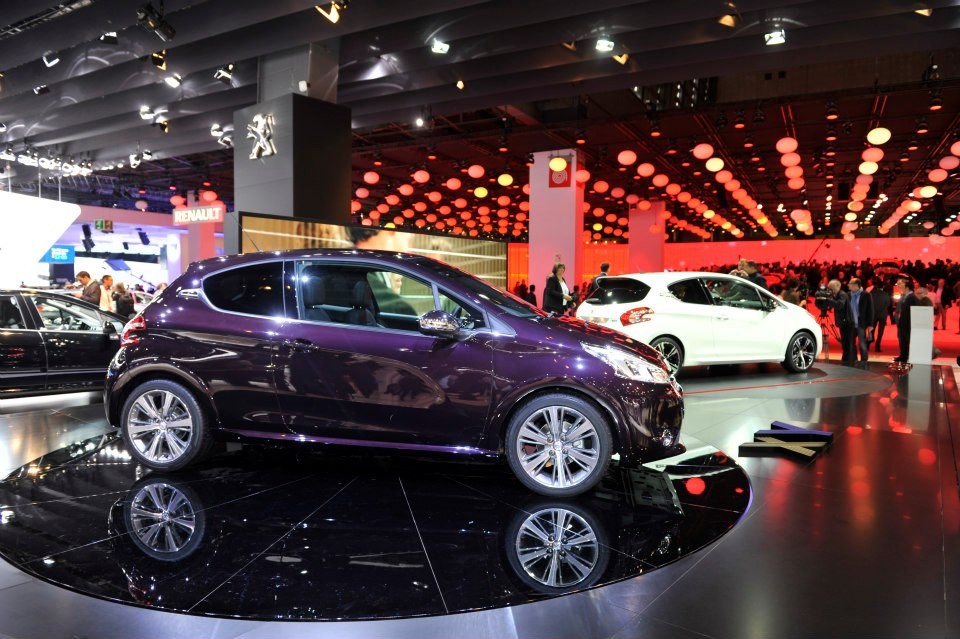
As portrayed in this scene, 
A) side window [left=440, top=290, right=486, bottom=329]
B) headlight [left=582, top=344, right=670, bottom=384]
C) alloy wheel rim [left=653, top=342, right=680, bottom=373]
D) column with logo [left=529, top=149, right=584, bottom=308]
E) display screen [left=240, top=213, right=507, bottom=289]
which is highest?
column with logo [left=529, top=149, right=584, bottom=308]

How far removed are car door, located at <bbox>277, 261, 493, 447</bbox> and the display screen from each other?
2083mm

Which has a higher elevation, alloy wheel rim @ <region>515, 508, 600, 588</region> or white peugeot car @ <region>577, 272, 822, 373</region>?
white peugeot car @ <region>577, 272, 822, 373</region>

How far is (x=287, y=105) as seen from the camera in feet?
28.5

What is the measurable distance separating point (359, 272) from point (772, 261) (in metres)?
31.9

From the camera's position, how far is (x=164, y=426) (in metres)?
4.26

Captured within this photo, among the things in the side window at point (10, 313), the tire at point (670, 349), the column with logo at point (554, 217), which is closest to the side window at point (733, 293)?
the tire at point (670, 349)

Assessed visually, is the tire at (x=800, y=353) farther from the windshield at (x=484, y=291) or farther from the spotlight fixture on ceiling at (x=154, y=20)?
the spotlight fixture on ceiling at (x=154, y=20)

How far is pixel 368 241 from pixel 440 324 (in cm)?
574

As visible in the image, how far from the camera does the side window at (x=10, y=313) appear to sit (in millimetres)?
6348

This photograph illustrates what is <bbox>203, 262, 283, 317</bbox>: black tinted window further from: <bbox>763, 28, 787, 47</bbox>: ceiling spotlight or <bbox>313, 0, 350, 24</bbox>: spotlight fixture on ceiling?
<bbox>763, 28, 787, 47</bbox>: ceiling spotlight

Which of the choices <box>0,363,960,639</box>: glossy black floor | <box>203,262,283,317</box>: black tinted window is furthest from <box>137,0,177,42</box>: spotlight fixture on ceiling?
<box>0,363,960,639</box>: glossy black floor

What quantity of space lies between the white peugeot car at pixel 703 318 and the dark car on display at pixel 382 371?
3.48 meters

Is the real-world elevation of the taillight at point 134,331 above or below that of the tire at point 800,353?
above

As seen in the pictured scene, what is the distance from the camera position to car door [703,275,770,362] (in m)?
7.99
